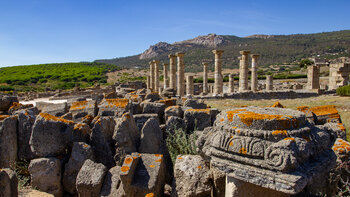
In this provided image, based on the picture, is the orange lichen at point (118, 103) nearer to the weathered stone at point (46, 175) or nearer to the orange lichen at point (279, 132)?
the weathered stone at point (46, 175)

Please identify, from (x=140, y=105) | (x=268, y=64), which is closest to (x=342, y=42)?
(x=268, y=64)

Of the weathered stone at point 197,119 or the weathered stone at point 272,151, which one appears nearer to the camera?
the weathered stone at point 272,151

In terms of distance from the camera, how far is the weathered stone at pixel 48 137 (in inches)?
151

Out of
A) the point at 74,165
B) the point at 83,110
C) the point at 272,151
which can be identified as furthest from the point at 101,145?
the point at 272,151

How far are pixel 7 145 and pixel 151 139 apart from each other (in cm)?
260

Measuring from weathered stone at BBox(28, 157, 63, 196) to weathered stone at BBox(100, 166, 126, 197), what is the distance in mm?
894

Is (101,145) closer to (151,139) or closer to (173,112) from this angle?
(151,139)

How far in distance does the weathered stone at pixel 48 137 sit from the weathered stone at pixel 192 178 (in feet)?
6.68

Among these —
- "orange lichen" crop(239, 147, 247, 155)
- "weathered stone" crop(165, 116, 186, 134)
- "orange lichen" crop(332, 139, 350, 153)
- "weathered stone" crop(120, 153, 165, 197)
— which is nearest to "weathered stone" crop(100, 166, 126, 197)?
"weathered stone" crop(120, 153, 165, 197)

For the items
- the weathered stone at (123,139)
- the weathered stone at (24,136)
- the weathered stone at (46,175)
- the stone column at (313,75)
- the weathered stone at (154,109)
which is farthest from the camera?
the stone column at (313,75)

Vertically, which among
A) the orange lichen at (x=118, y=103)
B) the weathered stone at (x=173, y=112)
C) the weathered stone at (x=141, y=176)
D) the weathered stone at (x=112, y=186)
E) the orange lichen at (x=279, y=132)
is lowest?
the weathered stone at (x=112, y=186)

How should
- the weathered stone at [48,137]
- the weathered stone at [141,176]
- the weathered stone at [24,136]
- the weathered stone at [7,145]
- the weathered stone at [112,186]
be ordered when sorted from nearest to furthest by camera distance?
1. the weathered stone at [141,176]
2. the weathered stone at [112,186]
3. the weathered stone at [48,137]
4. the weathered stone at [7,145]
5. the weathered stone at [24,136]

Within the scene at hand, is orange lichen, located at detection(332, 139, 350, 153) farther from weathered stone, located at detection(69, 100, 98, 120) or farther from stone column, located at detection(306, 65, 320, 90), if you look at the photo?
stone column, located at detection(306, 65, 320, 90)

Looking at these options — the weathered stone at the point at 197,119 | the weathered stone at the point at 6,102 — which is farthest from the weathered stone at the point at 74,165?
the weathered stone at the point at 6,102
